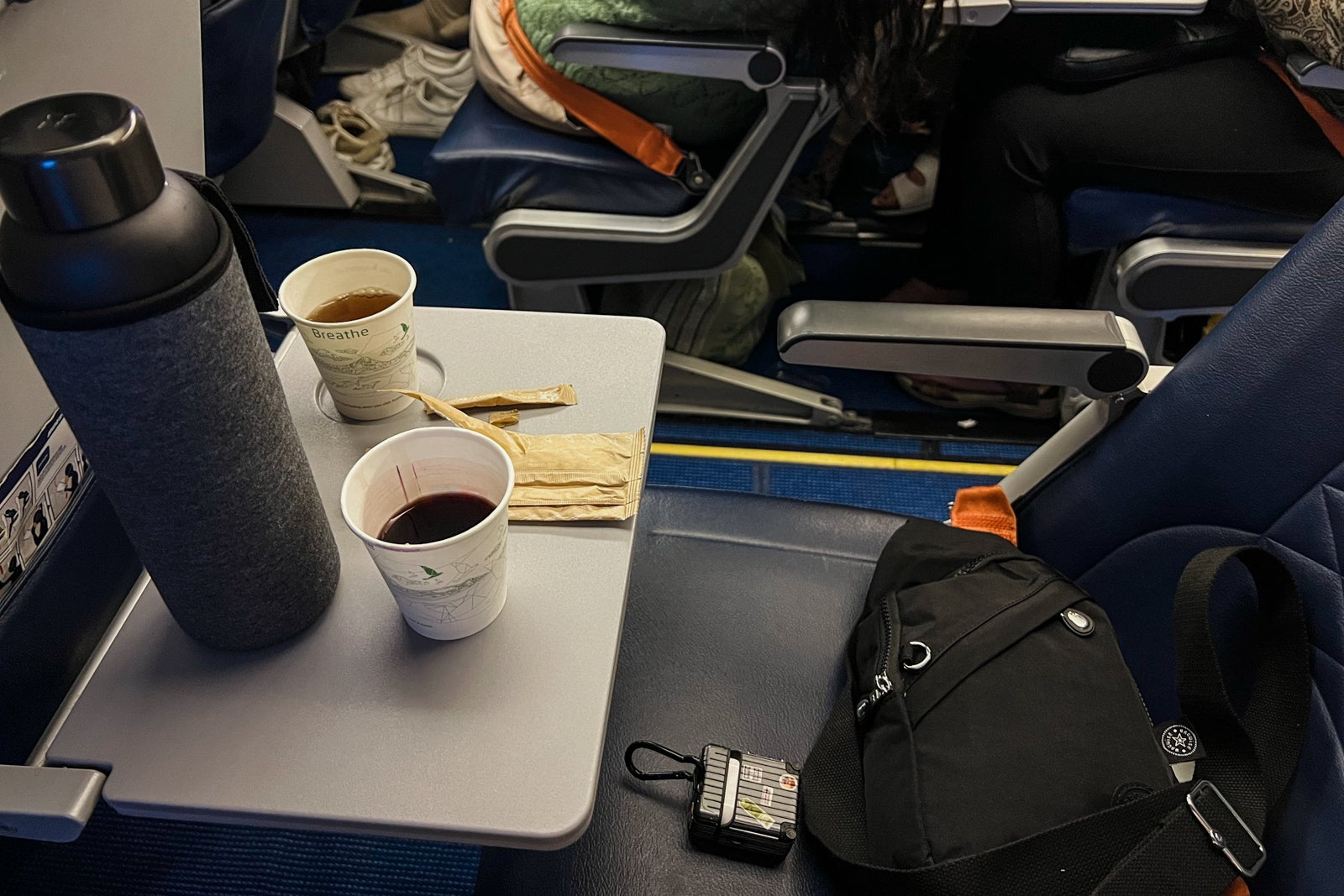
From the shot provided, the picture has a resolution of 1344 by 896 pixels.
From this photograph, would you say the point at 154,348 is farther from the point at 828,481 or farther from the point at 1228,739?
the point at 828,481

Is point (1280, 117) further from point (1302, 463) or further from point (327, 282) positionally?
point (327, 282)

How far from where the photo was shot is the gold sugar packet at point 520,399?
679 mm

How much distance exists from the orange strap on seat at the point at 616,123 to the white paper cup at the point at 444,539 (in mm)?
927

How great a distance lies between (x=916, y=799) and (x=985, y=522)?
1.11 feet

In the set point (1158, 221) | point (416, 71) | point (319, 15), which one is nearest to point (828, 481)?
point (1158, 221)

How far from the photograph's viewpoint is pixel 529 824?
0.47 meters

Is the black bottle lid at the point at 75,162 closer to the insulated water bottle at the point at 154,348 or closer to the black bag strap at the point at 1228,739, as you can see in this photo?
the insulated water bottle at the point at 154,348

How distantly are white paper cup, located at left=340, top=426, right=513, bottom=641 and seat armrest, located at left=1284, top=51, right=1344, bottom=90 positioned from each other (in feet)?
4.25

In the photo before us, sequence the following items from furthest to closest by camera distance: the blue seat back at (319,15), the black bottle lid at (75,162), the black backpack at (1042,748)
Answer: the blue seat back at (319,15) < the black backpack at (1042,748) < the black bottle lid at (75,162)

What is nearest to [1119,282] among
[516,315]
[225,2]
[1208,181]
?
[1208,181]

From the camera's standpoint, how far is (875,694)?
711mm

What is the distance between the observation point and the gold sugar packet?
0.68m

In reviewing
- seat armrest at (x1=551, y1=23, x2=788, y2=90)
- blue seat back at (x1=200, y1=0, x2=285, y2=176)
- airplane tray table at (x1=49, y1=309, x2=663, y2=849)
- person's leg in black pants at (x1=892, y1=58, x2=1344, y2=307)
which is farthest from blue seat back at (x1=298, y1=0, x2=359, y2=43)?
airplane tray table at (x1=49, y1=309, x2=663, y2=849)

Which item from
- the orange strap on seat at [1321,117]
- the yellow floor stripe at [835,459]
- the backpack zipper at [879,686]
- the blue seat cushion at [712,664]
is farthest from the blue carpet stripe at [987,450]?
the backpack zipper at [879,686]
